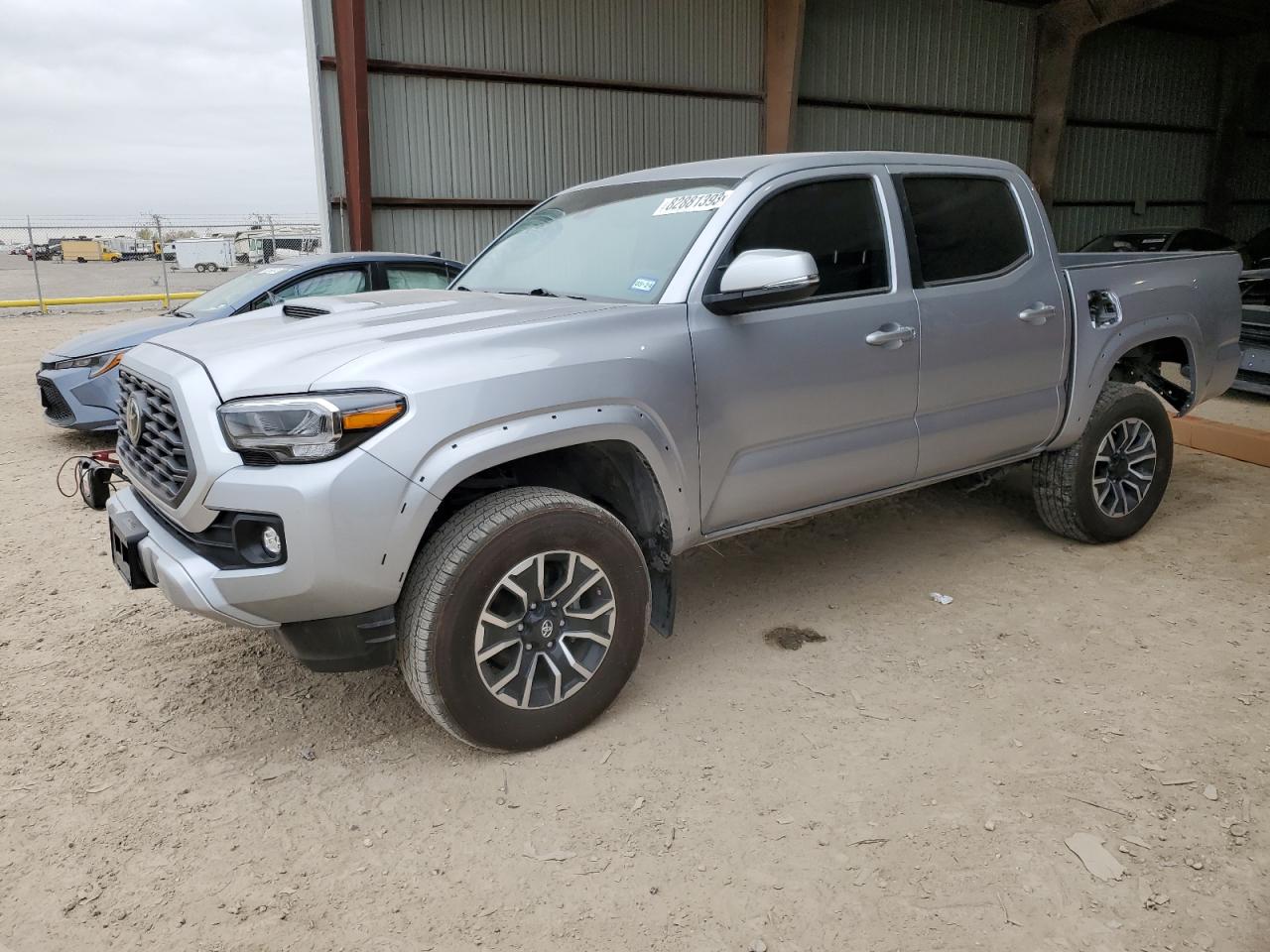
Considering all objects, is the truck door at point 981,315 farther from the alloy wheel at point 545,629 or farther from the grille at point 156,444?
the grille at point 156,444

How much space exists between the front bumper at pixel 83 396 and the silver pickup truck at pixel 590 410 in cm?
407

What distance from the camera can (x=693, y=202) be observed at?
338cm

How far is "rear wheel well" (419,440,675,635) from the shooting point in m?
3.01

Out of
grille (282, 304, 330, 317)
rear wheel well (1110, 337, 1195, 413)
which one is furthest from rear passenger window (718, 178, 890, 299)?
rear wheel well (1110, 337, 1195, 413)

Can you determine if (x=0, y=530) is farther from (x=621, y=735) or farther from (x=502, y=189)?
(x=502, y=189)

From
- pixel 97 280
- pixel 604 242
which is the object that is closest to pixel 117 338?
pixel 604 242

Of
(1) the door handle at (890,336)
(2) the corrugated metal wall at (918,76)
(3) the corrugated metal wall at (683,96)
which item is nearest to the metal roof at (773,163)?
(1) the door handle at (890,336)

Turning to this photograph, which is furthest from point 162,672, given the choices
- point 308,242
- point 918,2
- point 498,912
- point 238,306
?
point 308,242

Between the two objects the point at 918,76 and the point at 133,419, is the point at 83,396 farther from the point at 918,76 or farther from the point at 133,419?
the point at 918,76

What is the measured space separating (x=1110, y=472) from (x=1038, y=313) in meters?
1.11

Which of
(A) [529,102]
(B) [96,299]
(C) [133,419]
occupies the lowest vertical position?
(B) [96,299]

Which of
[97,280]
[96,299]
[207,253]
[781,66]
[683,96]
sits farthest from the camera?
[207,253]

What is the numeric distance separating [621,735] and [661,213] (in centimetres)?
191

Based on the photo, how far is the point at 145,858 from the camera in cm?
246
